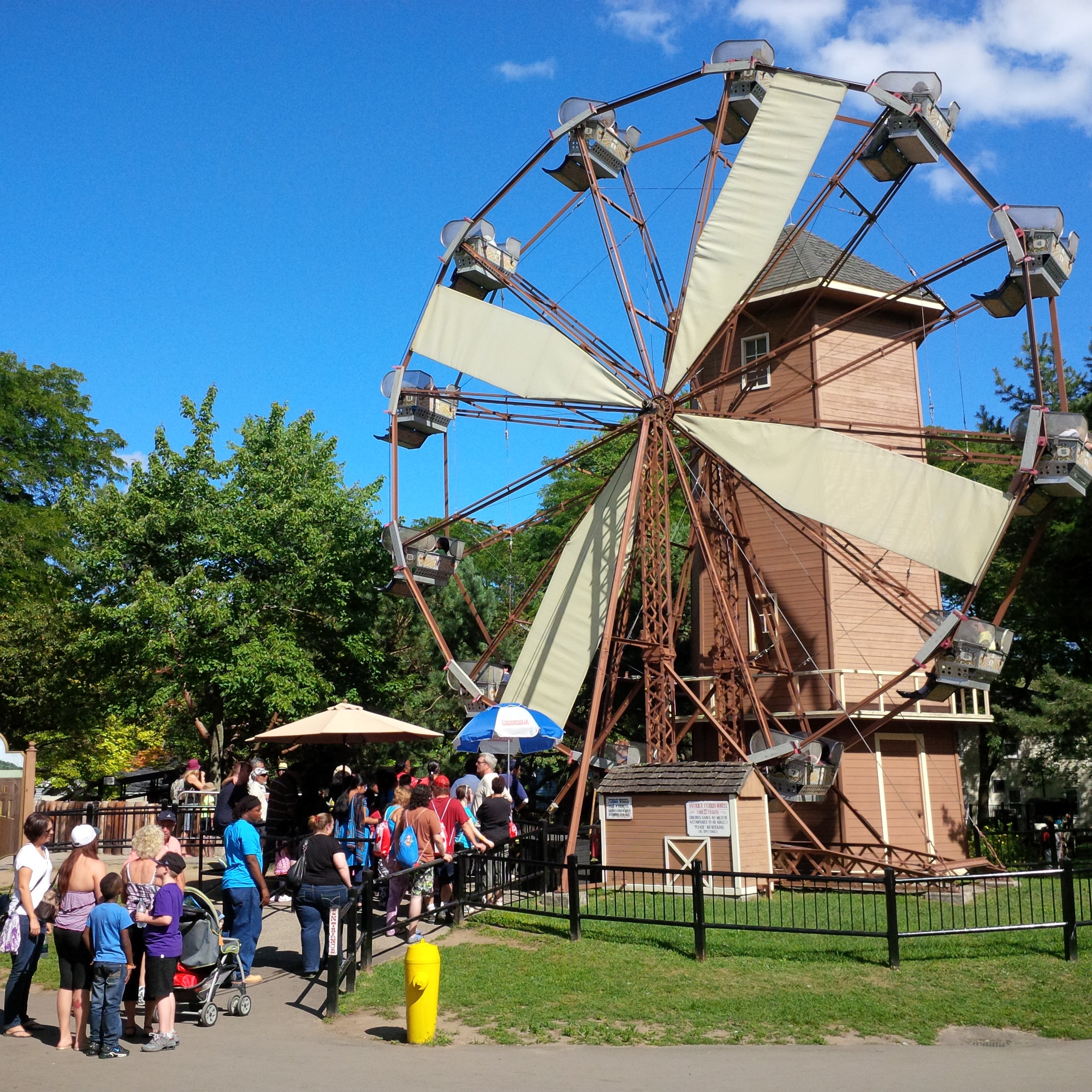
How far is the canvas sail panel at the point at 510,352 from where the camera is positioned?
19.8 meters

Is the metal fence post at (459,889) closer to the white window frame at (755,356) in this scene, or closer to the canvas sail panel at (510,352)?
the canvas sail panel at (510,352)

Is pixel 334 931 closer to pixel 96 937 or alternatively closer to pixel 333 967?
pixel 333 967

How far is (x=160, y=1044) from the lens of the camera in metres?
9.48

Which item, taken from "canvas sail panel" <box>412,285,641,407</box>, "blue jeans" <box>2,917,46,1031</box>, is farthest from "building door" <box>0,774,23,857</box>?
"canvas sail panel" <box>412,285,641,407</box>

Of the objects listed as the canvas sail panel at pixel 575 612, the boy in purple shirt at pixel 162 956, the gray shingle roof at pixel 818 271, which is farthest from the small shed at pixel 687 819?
the gray shingle roof at pixel 818 271

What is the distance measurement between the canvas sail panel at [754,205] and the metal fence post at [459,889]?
901 centimetres

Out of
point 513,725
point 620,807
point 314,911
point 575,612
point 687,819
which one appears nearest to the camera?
point 314,911

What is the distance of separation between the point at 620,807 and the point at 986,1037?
759 cm

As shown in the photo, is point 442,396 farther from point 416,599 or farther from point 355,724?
point 355,724

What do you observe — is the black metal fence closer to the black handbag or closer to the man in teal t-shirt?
the black handbag

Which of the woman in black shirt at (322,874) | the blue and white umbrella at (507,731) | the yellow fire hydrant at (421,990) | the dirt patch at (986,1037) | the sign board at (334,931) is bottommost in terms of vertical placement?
the dirt patch at (986,1037)

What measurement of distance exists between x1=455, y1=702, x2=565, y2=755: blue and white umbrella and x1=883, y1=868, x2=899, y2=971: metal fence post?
6637 millimetres

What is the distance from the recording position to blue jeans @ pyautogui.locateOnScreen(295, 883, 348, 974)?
37.9ft

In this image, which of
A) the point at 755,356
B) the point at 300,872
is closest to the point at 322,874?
the point at 300,872
